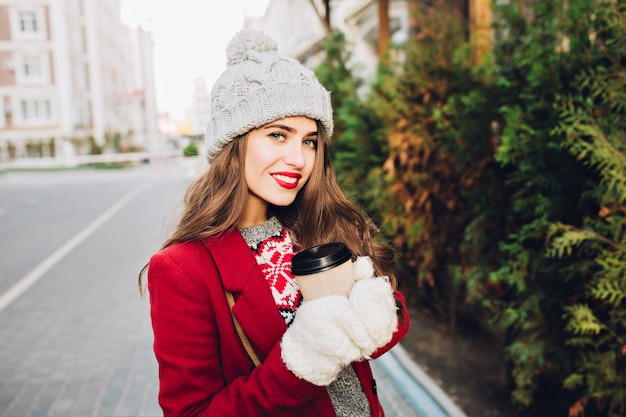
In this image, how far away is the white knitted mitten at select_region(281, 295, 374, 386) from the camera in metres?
1.24

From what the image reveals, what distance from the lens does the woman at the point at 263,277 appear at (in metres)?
1.28

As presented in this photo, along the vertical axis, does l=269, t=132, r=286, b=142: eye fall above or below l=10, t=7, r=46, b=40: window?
below

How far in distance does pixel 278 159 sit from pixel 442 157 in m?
2.45

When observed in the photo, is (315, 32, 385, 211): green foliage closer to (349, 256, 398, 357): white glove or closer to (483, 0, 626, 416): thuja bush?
(483, 0, 626, 416): thuja bush

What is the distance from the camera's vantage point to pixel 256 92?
1.63m

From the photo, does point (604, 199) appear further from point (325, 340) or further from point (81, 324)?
point (81, 324)

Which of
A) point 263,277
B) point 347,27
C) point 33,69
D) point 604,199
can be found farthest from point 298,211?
point 33,69

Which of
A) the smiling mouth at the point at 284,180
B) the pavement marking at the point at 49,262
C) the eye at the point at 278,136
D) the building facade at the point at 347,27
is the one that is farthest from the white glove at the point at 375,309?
the pavement marking at the point at 49,262

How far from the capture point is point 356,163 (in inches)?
217

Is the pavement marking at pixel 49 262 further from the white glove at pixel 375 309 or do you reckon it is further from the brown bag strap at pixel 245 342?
the white glove at pixel 375 309

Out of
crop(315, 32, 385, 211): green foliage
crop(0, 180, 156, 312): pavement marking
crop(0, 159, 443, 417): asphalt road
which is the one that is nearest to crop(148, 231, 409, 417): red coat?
crop(0, 159, 443, 417): asphalt road

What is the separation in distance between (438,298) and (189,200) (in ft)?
12.7

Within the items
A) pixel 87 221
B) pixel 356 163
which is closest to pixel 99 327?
pixel 356 163

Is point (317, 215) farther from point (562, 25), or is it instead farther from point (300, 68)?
point (562, 25)
